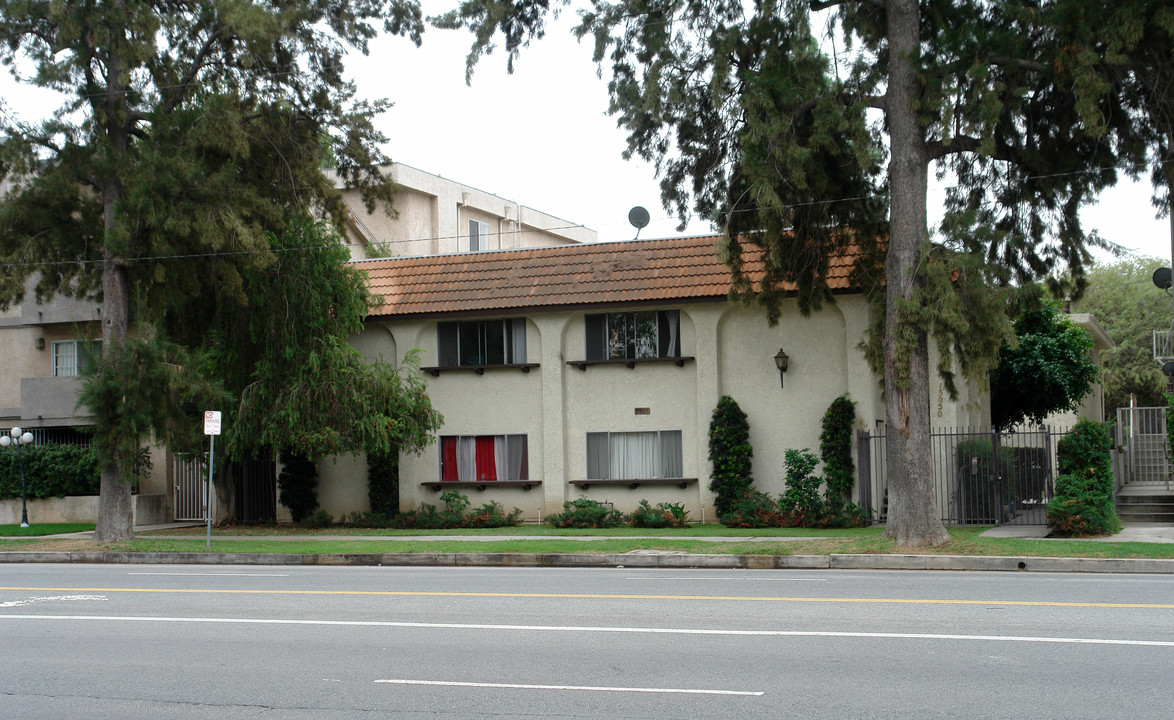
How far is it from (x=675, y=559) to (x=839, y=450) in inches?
285

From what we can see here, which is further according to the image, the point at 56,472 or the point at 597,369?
the point at 56,472

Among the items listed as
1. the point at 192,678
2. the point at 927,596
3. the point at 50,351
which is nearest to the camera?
the point at 192,678

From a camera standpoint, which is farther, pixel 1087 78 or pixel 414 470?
pixel 414 470

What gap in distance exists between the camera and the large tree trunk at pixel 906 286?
57.7 ft

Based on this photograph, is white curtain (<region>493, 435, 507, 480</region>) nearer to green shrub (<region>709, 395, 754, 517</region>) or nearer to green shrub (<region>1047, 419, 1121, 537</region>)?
green shrub (<region>709, 395, 754, 517</region>)

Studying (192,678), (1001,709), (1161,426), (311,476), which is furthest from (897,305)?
(1161,426)

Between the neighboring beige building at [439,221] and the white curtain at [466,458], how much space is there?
46.1 ft

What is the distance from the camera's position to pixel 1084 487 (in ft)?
64.0

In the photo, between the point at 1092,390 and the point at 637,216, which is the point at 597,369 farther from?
the point at 1092,390

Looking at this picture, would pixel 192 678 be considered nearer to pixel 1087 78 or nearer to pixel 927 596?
pixel 927 596

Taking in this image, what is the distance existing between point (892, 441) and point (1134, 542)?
3.95 metres

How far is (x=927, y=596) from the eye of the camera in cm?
1222

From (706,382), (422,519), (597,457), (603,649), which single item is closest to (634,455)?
(597,457)

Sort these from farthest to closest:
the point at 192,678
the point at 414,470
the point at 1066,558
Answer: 1. the point at 414,470
2. the point at 1066,558
3. the point at 192,678
